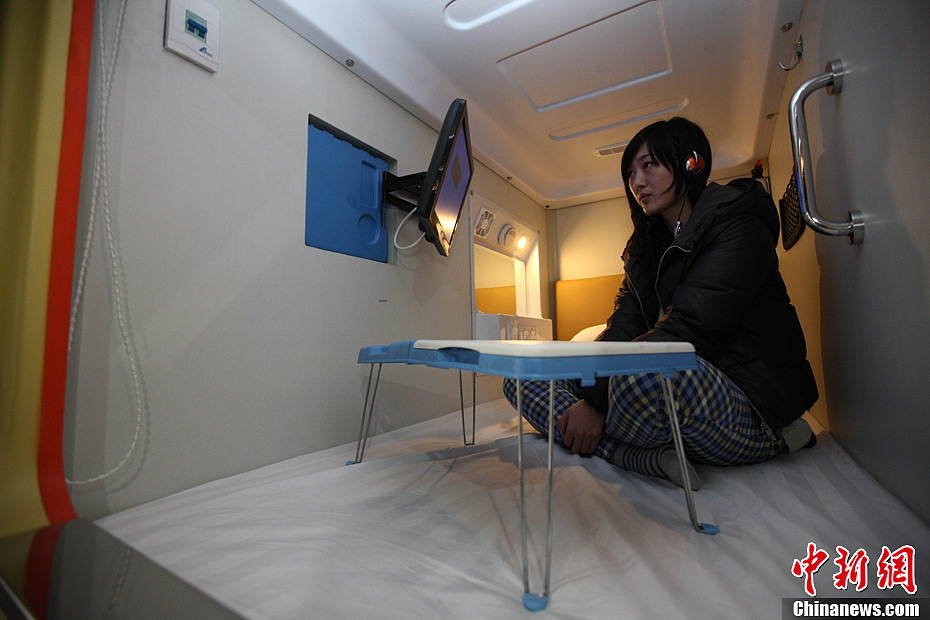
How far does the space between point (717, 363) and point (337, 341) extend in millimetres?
989

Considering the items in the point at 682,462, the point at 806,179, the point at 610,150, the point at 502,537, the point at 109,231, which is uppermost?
the point at 610,150

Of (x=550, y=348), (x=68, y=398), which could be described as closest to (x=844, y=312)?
(x=550, y=348)

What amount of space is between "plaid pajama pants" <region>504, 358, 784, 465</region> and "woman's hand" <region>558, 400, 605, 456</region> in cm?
4

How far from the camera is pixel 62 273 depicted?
2.21 ft

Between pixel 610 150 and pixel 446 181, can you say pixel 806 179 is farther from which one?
pixel 610 150

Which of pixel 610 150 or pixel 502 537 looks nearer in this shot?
pixel 502 537

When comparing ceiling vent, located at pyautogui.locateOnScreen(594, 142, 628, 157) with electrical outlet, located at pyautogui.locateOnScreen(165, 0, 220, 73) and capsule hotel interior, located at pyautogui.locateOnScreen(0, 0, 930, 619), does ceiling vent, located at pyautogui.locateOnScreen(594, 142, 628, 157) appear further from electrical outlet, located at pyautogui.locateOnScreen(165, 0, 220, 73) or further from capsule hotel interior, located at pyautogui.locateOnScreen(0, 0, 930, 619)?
electrical outlet, located at pyautogui.locateOnScreen(165, 0, 220, 73)

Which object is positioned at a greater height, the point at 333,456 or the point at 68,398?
the point at 68,398

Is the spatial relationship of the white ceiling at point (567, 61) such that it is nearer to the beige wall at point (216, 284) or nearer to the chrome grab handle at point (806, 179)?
the beige wall at point (216, 284)

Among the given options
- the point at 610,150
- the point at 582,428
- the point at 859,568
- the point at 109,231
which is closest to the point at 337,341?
the point at 109,231

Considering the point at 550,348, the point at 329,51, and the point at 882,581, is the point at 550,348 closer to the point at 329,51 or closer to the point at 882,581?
the point at 882,581

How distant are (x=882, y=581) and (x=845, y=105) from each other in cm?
90

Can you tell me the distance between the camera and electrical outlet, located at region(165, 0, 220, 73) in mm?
876

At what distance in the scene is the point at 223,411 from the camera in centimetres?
93
